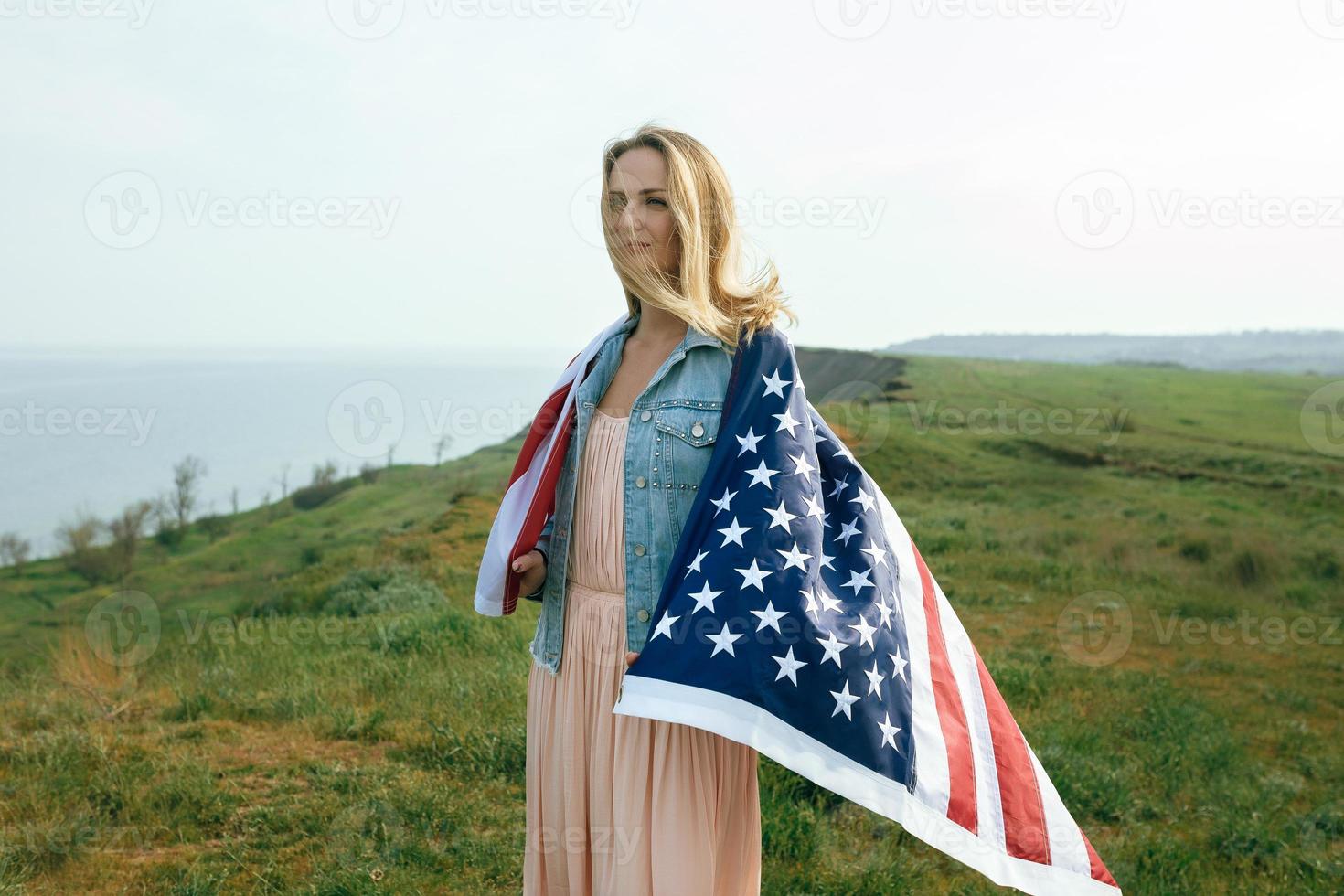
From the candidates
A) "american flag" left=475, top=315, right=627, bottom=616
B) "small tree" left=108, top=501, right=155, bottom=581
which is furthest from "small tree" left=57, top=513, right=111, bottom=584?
"american flag" left=475, top=315, right=627, bottom=616

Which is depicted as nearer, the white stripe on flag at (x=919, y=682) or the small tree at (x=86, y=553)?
the white stripe on flag at (x=919, y=682)

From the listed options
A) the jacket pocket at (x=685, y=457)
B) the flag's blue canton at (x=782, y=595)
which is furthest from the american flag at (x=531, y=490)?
the flag's blue canton at (x=782, y=595)

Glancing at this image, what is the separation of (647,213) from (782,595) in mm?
1093

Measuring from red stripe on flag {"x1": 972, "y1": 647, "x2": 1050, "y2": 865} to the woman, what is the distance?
71cm

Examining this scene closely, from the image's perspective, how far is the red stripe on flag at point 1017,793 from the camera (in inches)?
112

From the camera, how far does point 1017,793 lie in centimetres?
291

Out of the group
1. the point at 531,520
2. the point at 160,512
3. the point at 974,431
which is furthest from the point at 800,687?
the point at 974,431

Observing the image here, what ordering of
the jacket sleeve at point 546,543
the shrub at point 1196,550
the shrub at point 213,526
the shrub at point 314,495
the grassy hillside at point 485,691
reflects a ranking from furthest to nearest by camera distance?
the shrub at point 314,495 → the shrub at point 213,526 → the shrub at point 1196,550 → the grassy hillside at point 485,691 → the jacket sleeve at point 546,543

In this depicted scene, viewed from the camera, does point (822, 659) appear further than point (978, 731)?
No

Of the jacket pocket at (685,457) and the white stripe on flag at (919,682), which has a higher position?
the jacket pocket at (685,457)

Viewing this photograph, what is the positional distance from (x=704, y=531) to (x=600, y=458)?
435 millimetres

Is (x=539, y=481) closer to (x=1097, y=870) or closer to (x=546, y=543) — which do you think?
(x=546, y=543)

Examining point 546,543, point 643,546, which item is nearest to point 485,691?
point 546,543

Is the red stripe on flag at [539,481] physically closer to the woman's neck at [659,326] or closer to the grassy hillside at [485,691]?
the woman's neck at [659,326]
